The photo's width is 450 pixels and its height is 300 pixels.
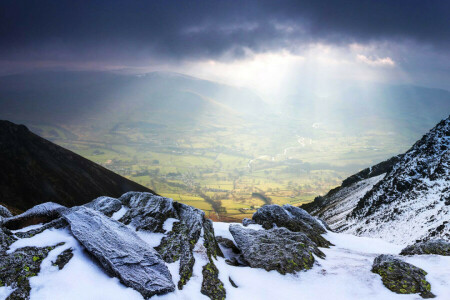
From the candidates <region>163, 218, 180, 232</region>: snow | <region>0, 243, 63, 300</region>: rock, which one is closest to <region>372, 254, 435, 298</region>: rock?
<region>163, 218, 180, 232</region>: snow

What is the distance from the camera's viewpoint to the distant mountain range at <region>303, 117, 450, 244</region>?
41.7m

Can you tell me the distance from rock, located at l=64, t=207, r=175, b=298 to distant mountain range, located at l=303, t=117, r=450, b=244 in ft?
117

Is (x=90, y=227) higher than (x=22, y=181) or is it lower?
higher

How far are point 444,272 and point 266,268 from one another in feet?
41.1

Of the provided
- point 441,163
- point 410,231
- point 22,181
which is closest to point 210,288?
point 410,231

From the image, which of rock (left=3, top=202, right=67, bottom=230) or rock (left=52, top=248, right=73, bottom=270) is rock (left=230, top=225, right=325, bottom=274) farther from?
rock (left=3, top=202, right=67, bottom=230)

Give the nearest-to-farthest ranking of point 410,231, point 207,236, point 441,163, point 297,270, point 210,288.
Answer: point 210,288, point 297,270, point 207,236, point 410,231, point 441,163

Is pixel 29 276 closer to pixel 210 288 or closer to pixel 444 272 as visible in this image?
pixel 210 288

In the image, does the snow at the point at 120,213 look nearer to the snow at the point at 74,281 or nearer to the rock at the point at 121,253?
the rock at the point at 121,253

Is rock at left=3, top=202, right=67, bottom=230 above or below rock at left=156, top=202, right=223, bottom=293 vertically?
above

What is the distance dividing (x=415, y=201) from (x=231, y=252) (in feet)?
146

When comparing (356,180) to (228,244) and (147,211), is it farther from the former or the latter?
(147,211)

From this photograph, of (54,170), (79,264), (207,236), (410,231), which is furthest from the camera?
(54,170)

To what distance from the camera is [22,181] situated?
106m
